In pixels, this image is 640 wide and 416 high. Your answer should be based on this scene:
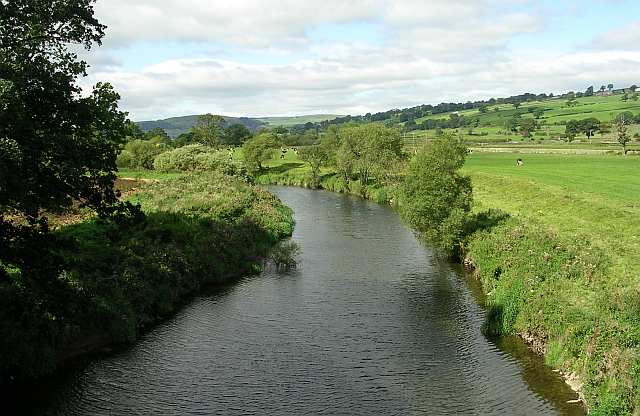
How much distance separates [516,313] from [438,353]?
4.96m

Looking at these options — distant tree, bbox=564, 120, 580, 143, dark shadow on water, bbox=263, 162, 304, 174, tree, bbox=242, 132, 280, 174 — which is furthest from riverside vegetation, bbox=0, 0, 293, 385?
distant tree, bbox=564, 120, 580, 143

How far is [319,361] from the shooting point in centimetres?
2500

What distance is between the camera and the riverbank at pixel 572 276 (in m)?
20.2

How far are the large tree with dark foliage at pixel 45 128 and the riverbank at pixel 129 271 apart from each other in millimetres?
1609

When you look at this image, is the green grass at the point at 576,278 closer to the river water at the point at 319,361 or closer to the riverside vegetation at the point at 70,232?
the river water at the point at 319,361

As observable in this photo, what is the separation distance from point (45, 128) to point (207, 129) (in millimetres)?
125473

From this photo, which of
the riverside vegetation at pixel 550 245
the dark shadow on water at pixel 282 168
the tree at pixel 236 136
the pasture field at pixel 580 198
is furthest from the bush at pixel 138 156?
the tree at pixel 236 136

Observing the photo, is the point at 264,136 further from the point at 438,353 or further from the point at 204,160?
the point at 438,353

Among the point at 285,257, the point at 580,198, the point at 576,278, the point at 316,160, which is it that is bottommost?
the point at 285,257

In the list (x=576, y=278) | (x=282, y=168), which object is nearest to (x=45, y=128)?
(x=576, y=278)

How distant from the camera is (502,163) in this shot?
3809 inches

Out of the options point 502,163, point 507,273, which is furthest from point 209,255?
point 502,163

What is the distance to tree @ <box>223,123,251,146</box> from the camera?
17300cm

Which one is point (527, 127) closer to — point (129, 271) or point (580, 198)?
point (580, 198)
